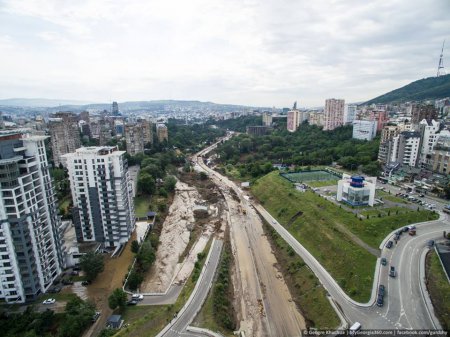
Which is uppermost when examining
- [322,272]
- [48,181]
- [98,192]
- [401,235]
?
[48,181]

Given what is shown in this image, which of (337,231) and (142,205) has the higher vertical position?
(337,231)

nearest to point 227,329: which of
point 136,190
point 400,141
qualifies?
point 136,190

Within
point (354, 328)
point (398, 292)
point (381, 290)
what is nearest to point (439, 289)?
point (398, 292)

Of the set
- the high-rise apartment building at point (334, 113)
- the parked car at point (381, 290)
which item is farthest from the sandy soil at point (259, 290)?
the high-rise apartment building at point (334, 113)

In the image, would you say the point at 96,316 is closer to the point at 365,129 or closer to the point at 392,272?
the point at 392,272

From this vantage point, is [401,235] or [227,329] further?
[401,235]

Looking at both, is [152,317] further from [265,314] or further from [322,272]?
[322,272]

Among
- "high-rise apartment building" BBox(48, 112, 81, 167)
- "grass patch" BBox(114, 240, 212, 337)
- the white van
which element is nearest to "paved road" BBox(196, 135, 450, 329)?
the white van

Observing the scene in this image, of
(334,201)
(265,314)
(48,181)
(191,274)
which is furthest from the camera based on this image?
(334,201)
